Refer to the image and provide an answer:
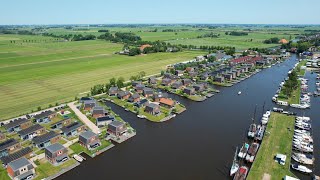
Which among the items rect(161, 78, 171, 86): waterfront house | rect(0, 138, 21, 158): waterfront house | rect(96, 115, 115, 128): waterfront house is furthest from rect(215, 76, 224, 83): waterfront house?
rect(0, 138, 21, 158): waterfront house

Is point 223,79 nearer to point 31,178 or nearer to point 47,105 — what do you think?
point 47,105

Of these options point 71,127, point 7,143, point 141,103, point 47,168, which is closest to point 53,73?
point 141,103

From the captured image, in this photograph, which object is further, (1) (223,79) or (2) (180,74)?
(2) (180,74)

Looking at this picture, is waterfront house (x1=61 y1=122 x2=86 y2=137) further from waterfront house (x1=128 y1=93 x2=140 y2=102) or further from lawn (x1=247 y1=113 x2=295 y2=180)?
lawn (x1=247 y1=113 x2=295 y2=180)

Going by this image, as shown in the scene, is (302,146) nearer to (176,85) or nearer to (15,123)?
(176,85)

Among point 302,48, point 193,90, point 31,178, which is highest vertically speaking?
point 302,48

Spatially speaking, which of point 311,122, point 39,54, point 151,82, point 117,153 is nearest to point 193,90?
point 151,82

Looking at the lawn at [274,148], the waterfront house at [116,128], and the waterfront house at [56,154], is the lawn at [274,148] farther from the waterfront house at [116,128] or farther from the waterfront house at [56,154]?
the waterfront house at [56,154]
